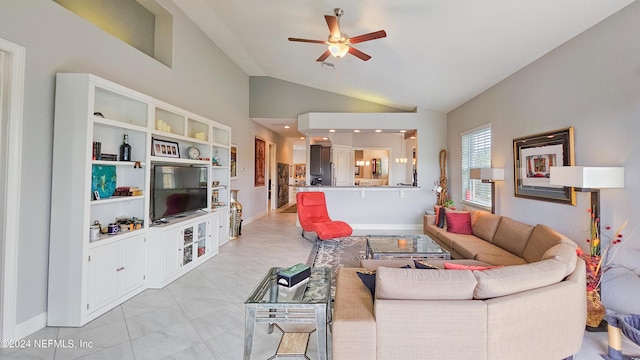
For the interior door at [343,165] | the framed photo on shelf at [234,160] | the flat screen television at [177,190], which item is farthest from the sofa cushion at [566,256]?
the interior door at [343,165]

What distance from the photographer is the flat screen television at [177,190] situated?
10.8ft

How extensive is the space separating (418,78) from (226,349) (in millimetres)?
4587

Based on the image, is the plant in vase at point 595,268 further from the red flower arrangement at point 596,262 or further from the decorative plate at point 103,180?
the decorative plate at point 103,180

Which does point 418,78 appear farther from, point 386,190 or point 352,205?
point 352,205

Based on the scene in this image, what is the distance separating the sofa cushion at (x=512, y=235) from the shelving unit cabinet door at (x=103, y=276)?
13.9 ft

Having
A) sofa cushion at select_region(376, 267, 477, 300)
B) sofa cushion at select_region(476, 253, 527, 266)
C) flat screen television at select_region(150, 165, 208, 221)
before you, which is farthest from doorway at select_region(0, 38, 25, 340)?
sofa cushion at select_region(476, 253, 527, 266)

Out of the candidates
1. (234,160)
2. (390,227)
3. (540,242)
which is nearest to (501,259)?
(540,242)

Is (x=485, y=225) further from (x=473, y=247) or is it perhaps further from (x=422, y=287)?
(x=422, y=287)

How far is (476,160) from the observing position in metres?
4.91

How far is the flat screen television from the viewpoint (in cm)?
329

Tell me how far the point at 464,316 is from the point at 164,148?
366 cm

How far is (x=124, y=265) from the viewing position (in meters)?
2.76

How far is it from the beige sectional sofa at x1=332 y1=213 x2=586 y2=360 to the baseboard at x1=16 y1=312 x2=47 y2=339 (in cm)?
251

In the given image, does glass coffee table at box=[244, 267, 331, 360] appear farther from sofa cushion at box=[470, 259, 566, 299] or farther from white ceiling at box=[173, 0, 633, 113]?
white ceiling at box=[173, 0, 633, 113]
